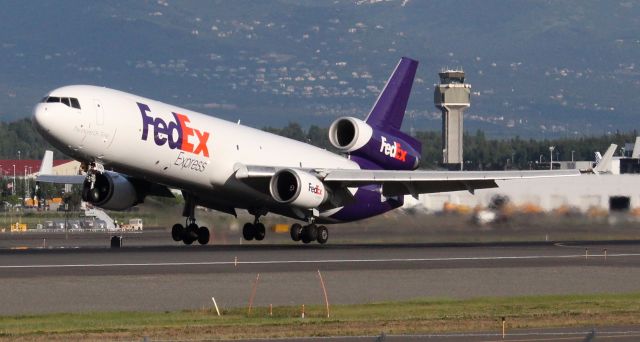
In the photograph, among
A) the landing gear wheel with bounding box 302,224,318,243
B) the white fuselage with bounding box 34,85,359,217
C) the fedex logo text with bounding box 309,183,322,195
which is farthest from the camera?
the landing gear wheel with bounding box 302,224,318,243

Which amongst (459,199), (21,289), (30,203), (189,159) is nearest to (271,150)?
(189,159)

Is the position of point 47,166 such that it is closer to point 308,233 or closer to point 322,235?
point 308,233

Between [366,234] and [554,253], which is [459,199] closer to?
[366,234]

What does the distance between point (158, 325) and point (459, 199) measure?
31491mm

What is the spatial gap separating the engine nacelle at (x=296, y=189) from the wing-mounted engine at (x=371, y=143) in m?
5.95

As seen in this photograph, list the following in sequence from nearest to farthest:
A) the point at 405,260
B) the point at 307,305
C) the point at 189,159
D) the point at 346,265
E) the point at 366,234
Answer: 1. the point at 307,305
2. the point at 346,265
3. the point at 405,260
4. the point at 189,159
5. the point at 366,234

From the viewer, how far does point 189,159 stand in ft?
157

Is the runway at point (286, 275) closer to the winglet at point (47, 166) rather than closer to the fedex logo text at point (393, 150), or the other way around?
the fedex logo text at point (393, 150)

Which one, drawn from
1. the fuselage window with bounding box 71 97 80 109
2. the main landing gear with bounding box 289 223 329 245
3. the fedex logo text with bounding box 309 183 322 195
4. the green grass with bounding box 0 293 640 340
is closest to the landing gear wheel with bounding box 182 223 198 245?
the main landing gear with bounding box 289 223 329 245

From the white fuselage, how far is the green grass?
15815 mm

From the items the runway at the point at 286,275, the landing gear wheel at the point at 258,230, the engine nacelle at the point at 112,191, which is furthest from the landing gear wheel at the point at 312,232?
the engine nacelle at the point at 112,191

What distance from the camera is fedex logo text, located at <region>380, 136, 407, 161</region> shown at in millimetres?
56312

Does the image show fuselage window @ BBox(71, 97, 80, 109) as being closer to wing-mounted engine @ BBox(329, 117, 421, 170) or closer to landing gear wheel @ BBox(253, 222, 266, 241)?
landing gear wheel @ BBox(253, 222, 266, 241)

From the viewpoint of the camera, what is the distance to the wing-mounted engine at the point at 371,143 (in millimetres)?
55594
